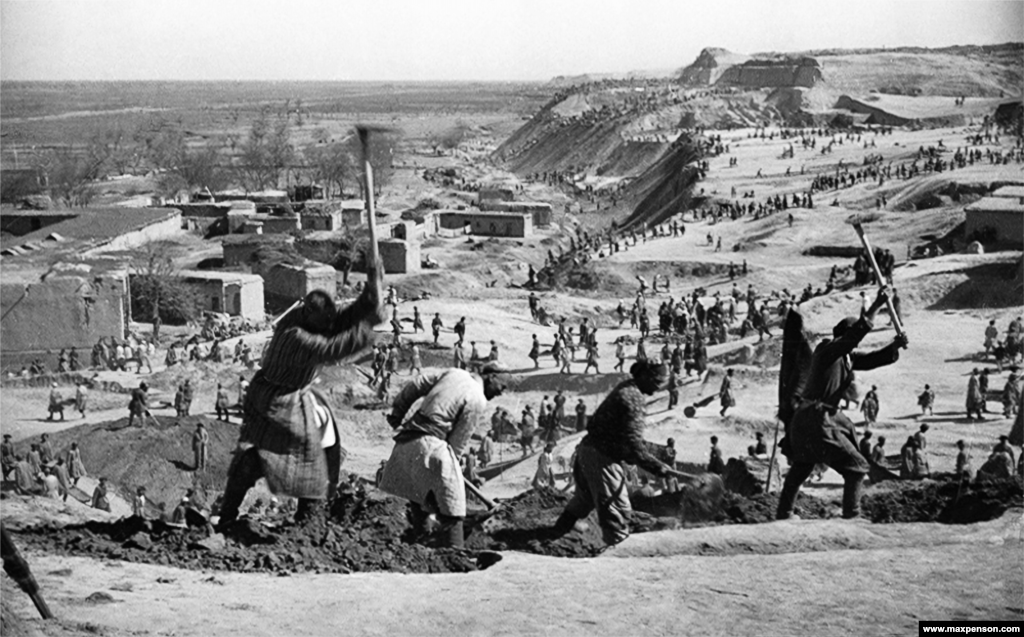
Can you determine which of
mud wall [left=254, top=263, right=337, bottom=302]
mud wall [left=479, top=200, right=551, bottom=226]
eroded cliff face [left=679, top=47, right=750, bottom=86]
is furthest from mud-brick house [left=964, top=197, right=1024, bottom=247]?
eroded cliff face [left=679, top=47, right=750, bottom=86]

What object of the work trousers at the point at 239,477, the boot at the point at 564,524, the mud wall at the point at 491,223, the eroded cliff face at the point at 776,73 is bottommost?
the mud wall at the point at 491,223

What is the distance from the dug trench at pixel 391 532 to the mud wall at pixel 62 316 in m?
7.81

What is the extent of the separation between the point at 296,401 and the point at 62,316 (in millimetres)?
10027

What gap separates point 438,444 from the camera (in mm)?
5754

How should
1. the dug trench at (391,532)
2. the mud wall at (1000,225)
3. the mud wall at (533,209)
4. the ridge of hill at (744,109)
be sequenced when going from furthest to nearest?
the ridge of hill at (744,109)
the mud wall at (533,209)
the mud wall at (1000,225)
the dug trench at (391,532)

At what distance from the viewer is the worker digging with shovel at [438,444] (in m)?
5.73

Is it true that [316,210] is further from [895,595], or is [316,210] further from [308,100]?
[308,100]

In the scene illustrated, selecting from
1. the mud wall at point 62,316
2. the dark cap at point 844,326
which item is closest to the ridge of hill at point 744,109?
the mud wall at point 62,316

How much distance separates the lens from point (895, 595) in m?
5.27

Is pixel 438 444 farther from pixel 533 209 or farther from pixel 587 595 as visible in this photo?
pixel 533 209

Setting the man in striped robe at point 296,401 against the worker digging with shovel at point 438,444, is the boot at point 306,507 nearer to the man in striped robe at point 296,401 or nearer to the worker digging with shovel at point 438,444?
the man in striped robe at point 296,401

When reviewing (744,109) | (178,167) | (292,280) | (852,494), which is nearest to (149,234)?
(292,280)

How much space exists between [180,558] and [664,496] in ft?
8.00

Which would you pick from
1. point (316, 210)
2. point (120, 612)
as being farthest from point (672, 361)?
point (316, 210)
